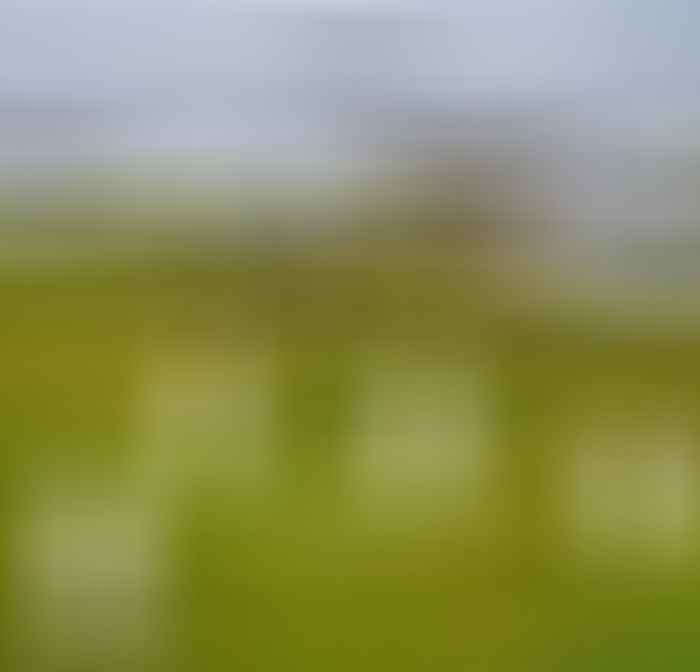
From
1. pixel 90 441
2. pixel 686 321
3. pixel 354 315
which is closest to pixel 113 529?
pixel 90 441

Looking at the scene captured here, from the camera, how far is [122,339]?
1.90ft

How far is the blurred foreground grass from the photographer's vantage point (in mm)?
578

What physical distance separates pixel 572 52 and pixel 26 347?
15.7 inches

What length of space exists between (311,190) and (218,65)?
3.9 inches

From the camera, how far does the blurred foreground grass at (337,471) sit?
22.7 inches

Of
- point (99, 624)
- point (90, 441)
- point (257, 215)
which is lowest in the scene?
point (99, 624)

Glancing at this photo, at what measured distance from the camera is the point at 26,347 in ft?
1.90

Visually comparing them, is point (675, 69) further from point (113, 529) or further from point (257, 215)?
point (113, 529)

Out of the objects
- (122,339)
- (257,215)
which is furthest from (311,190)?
(122,339)

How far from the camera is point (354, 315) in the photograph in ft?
1.91

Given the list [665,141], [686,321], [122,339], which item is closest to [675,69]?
[665,141]

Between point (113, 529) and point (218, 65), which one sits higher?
point (218, 65)

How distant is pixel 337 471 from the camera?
585mm

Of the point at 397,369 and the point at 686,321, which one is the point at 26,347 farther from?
the point at 686,321
